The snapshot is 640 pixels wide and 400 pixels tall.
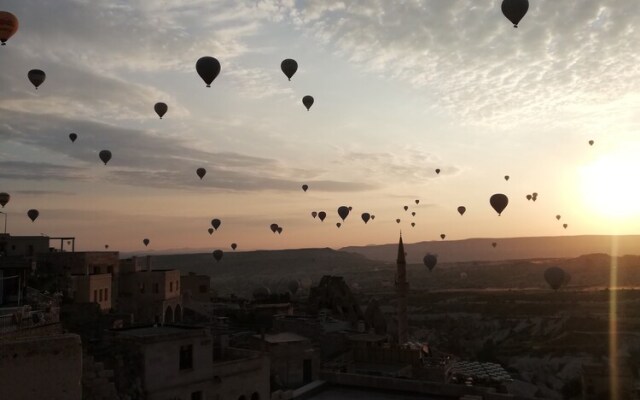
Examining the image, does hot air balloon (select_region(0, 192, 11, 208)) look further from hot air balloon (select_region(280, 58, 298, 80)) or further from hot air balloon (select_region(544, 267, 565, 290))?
hot air balloon (select_region(544, 267, 565, 290))

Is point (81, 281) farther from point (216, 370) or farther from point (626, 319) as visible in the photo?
point (626, 319)

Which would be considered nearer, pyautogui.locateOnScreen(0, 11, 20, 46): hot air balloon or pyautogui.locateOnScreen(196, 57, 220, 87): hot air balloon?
pyautogui.locateOnScreen(0, 11, 20, 46): hot air balloon

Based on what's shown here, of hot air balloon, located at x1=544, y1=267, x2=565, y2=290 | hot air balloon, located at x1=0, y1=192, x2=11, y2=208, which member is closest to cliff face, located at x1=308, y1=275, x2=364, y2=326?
hot air balloon, located at x1=544, y1=267, x2=565, y2=290

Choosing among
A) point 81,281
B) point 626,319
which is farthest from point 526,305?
point 81,281

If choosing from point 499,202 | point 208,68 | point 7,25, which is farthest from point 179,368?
point 499,202

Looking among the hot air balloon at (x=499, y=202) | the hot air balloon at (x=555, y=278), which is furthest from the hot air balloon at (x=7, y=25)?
the hot air balloon at (x=555, y=278)

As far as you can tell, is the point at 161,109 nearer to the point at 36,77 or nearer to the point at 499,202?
the point at 36,77
